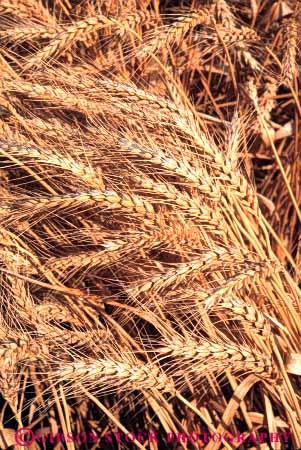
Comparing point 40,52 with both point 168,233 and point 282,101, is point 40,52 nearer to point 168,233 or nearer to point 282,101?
point 168,233

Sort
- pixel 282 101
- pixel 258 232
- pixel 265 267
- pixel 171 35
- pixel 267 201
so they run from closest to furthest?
pixel 265 267 → pixel 258 232 → pixel 171 35 → pixel 267 201 → pixel 282 101

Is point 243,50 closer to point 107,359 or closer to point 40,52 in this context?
point 40,52

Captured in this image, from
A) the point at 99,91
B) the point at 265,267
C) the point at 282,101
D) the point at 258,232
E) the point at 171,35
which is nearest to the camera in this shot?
the point at 265,267

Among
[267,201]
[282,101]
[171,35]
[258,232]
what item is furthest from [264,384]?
[282,101]

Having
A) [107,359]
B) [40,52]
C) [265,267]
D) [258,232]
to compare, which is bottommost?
[107,359]

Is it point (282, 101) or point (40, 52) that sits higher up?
point (40, 52)

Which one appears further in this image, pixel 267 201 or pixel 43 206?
pixel 267 201

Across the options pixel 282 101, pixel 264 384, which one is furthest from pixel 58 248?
pixel 282 101
